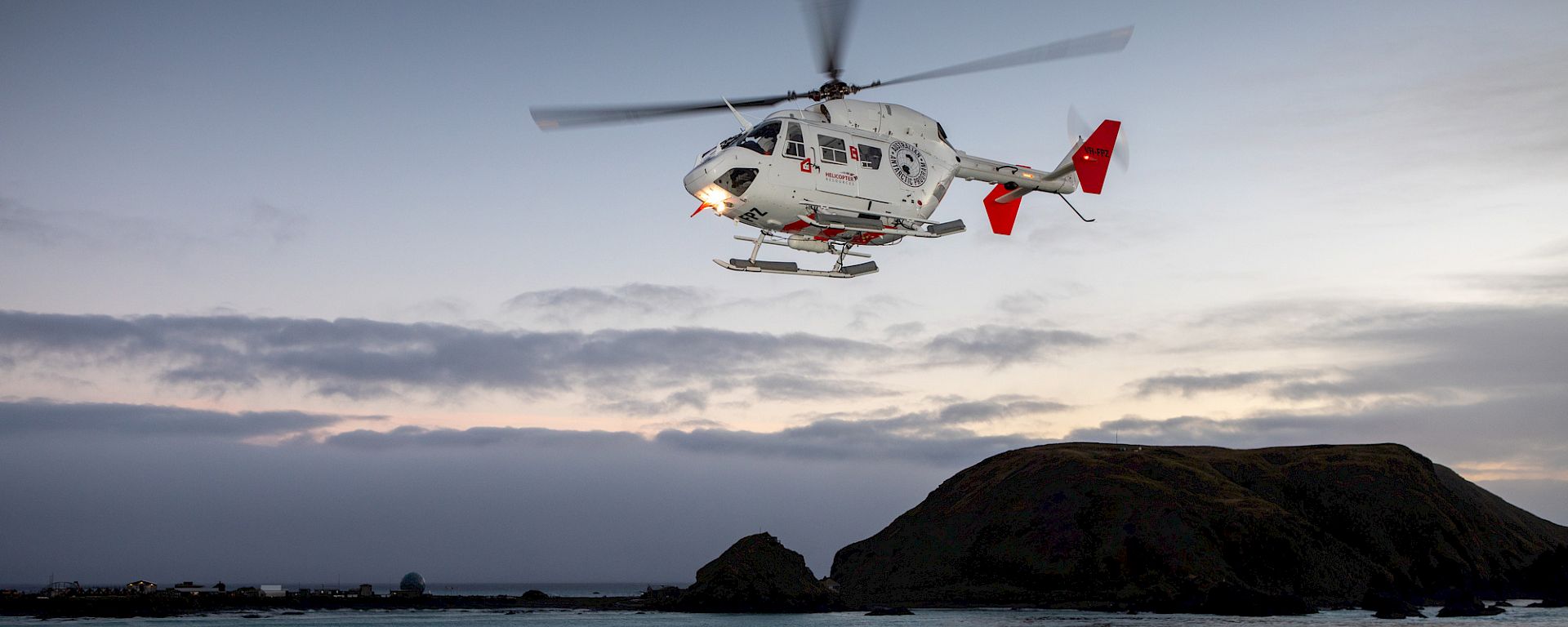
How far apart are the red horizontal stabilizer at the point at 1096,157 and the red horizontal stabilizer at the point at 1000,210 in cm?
240

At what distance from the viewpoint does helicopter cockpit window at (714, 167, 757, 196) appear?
33.0m

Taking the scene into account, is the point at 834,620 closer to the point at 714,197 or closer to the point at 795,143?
the point at 714,197

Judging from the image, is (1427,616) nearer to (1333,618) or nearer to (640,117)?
(1333,618)

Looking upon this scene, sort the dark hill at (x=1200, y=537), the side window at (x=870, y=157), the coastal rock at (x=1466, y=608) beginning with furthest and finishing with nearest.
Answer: the dark hill at (x=1200, y=537)
the coastal rock at (x=1466, y=608)
the side window at (x=870, y=157)

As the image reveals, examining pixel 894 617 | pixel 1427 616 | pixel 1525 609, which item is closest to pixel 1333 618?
pixel 1427 616

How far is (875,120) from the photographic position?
1457 inches

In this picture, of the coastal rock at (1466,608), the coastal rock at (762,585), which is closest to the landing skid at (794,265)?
the coastal rock at (762,585)

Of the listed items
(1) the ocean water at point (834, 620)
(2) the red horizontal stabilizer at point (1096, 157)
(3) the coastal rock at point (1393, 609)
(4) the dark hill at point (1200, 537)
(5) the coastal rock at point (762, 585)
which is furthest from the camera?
(4) the dark hill at point (1200, 537)

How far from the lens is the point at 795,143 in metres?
33.9

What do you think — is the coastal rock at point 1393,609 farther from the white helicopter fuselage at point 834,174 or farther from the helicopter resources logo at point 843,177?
the helicopter resources logo at point 843,177

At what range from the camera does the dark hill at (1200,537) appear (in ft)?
359

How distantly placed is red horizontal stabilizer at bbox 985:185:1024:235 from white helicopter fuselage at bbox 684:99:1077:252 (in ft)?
9.69

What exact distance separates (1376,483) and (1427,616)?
30.9m

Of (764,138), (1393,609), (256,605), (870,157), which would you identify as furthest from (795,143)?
(256,605)
